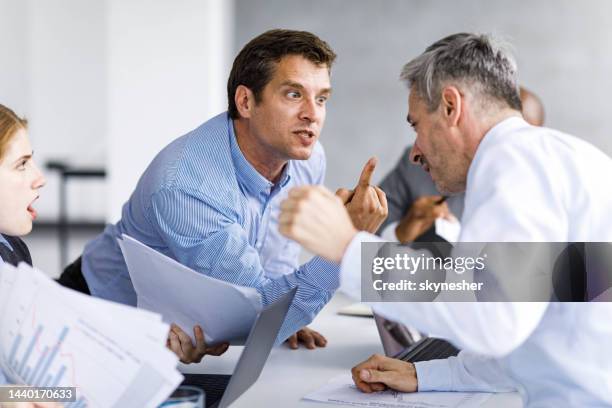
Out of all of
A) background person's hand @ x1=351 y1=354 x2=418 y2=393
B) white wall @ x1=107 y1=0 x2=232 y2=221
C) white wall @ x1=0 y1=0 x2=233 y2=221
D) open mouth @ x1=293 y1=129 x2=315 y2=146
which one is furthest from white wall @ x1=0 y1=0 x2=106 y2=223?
background person's hand @ x1=351 y1=354 x2=418 y2=393

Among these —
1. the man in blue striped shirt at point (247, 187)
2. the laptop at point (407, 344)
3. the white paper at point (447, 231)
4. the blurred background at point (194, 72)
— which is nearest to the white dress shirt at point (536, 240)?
the laptop at point (407, 344)

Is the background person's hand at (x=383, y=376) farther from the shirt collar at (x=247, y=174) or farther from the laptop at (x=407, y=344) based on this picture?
the shirt collar at (x=247, y=174)

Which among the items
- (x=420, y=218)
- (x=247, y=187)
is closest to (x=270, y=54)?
(x=247, y=187)

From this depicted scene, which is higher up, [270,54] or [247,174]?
[270,54]

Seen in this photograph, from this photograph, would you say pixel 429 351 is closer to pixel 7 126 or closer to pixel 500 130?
pixel 500 130

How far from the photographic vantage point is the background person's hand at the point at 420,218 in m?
3.23

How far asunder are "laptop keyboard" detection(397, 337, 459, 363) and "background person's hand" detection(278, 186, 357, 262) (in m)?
0.55

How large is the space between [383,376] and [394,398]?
0.16 feet

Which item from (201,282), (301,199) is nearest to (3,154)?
(201,282)

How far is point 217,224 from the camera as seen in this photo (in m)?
1.92

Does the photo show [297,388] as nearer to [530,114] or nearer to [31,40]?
[530,114]

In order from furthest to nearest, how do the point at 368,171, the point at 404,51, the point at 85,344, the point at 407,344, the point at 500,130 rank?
the point at 404,51 < the point at 407,344 < the point at 368,171 < the point at 500,130 < the point at 85,344

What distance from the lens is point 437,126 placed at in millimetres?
1387

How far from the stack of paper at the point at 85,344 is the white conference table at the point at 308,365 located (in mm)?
418
